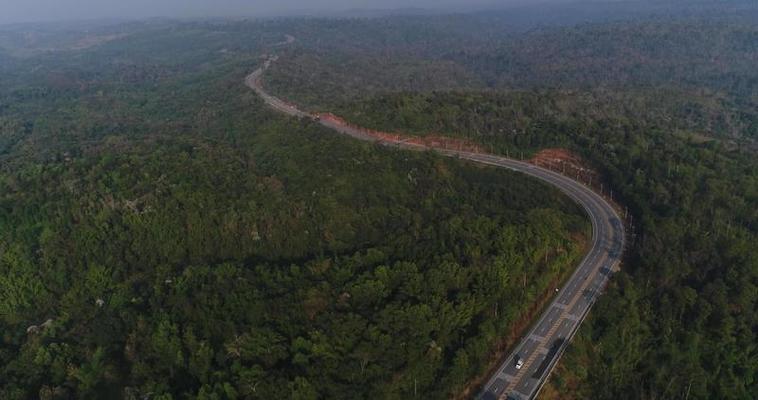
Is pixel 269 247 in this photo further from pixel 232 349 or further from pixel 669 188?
pixel 669 188

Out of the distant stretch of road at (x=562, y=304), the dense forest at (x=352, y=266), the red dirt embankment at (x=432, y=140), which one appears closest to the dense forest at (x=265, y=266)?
the dense forest at (x=352, y=266)

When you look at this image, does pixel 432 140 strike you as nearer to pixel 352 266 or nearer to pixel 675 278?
pixel 352 266

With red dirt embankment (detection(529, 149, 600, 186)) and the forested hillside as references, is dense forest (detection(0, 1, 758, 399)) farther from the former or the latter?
red dirt embankment (detection(529, 149, 600, 186))

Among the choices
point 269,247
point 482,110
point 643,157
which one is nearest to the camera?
point 269,247

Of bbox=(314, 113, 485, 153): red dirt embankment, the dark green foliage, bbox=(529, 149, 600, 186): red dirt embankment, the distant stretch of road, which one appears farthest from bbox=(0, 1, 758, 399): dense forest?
bbox=(314, 113, 485, 153): red dirt embankment

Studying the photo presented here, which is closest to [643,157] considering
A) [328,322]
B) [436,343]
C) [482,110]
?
[482,110]

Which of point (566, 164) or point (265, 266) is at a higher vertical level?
point (566, 164)

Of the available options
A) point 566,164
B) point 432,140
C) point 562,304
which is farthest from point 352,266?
point 432,140
